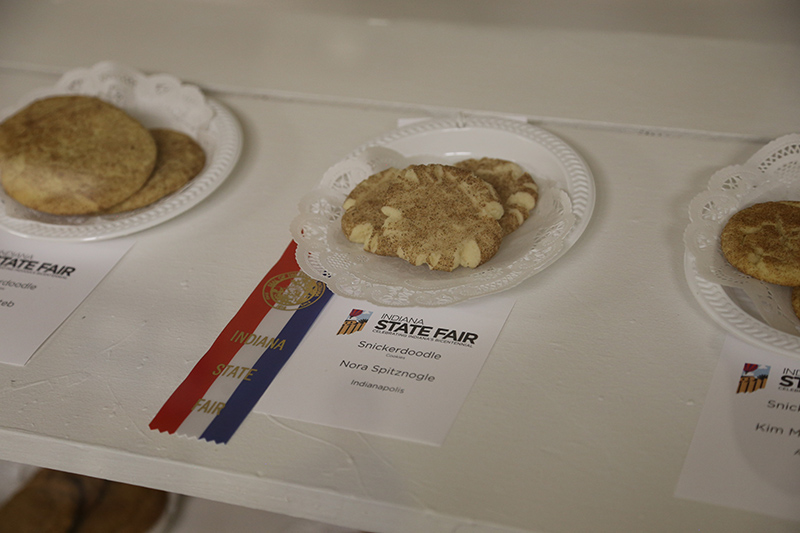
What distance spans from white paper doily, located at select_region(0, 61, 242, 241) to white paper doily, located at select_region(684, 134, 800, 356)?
2.48ft

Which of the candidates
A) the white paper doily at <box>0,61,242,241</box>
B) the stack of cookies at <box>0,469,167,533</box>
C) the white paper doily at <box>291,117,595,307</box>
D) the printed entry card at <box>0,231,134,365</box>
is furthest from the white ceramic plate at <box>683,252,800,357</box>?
the stack of cookies at <box>0,469,167,533</box>

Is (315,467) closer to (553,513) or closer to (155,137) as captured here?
(553,513)

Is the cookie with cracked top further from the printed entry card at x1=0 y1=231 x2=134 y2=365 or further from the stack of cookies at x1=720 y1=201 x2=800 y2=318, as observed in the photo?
the printed entry card at x1=0 y1=231 x2=134 y2=365

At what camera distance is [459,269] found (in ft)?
2.90

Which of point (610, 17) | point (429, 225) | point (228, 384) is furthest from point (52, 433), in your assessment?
point (610, 17)

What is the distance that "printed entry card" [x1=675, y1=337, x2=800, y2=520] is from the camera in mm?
637

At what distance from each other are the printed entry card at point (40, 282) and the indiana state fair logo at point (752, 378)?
2.99ft

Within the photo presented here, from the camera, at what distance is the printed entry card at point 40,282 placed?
93cm

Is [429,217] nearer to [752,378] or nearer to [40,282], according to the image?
[752,378]

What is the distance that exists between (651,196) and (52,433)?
91cm

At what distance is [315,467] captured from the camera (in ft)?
2.37

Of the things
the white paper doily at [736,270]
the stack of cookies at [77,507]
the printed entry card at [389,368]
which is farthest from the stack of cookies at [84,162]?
the white paper doily at [736,270]

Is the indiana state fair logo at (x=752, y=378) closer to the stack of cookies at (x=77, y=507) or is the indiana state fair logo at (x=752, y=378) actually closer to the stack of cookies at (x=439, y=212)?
the stack of cookies at (x=439, y=212)

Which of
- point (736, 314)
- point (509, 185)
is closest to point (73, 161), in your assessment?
point (509, 185)
